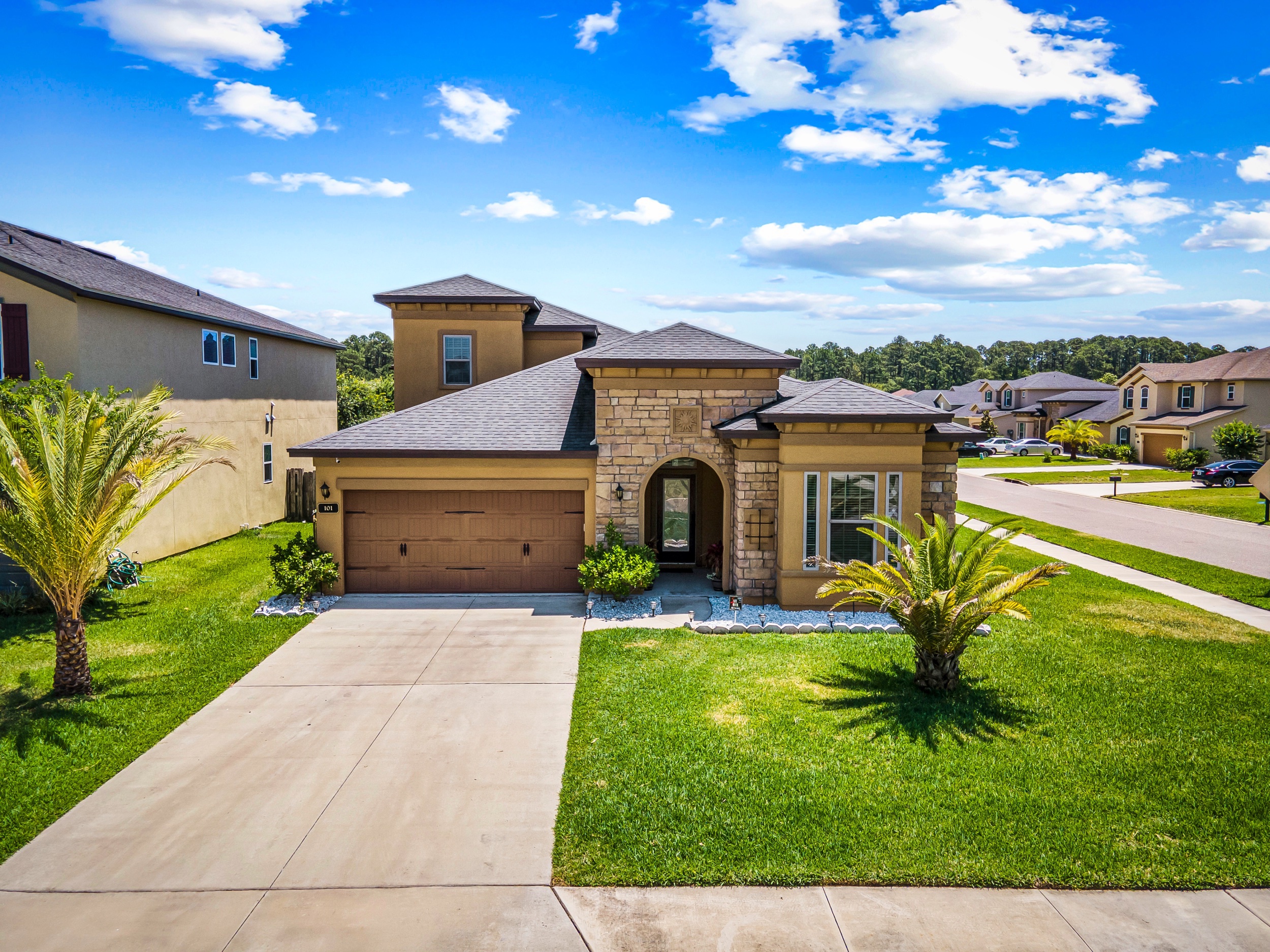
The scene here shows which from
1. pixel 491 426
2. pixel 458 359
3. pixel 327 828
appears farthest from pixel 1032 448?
pixel 327 828

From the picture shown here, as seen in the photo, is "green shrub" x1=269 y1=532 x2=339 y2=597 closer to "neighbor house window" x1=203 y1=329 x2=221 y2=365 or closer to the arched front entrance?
the arched front entrance

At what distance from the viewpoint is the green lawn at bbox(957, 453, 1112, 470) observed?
49469 millimetres

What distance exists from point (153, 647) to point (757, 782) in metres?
9.74

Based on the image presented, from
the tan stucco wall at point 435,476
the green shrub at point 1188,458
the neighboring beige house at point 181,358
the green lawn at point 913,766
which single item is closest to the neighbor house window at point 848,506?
the green lawn at point 913,766

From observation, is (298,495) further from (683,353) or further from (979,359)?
(979,359)

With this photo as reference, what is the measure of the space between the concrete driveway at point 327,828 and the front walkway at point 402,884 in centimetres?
2

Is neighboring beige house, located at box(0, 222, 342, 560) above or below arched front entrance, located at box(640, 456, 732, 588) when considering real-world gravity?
above

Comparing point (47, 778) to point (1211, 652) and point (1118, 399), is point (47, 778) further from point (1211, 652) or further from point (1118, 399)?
point (1118, 399)

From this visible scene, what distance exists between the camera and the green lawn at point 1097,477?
39844 mm

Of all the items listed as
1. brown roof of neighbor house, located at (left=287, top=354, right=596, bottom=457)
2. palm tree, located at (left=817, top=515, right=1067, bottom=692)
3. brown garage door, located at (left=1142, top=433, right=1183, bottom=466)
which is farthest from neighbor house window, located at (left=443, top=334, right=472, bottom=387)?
brown garage door, located at (left=1142, top=433, right=1183, bottom=466)

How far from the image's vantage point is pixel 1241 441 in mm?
40594

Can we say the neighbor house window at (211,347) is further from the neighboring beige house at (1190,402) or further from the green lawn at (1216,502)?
the neighboring beige house at (1190,402)

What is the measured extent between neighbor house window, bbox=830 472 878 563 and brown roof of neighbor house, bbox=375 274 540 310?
1047 cm

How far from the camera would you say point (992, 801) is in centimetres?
714
